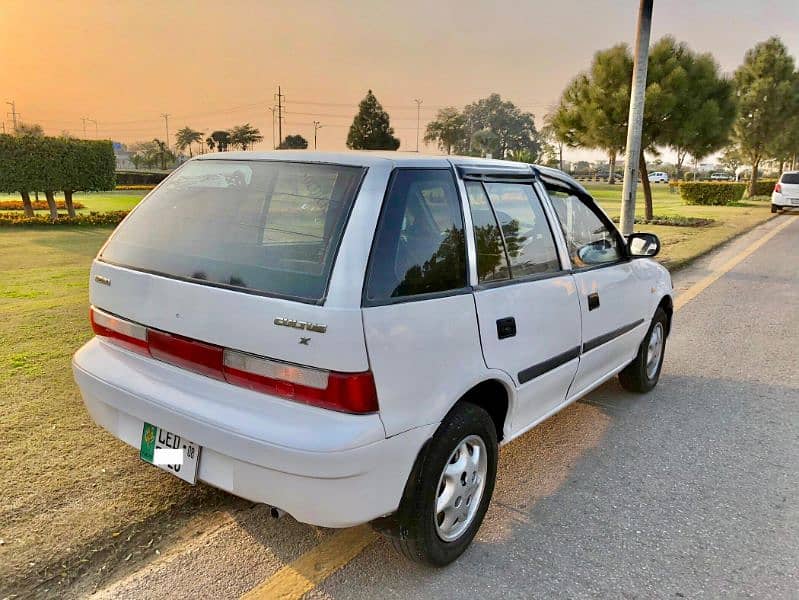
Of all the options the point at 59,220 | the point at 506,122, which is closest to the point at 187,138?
the point at 506,122

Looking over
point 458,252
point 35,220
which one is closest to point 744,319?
point 458,252

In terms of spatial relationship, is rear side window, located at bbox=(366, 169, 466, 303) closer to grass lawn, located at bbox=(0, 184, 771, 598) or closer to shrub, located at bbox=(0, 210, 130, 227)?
grass lawn, located at bbox=(0, 184, 771, 598)

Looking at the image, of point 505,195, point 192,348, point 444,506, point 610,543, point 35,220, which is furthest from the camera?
point 35,220

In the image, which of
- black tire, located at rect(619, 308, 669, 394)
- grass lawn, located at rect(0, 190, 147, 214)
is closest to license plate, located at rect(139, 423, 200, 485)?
black tire, located at rect(619, 308, 669, 394)

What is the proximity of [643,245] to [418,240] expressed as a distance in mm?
2372

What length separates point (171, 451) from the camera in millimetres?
2402

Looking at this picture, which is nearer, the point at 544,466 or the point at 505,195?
the point at 505,195

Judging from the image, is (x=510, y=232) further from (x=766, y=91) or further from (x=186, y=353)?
(x=766, y=91)

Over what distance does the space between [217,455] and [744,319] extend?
6700 millimetres

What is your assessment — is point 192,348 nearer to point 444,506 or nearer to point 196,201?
point 196,201

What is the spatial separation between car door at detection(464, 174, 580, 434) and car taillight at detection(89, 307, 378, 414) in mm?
714

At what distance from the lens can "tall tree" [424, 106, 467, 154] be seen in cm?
11044

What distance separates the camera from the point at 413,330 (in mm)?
2242

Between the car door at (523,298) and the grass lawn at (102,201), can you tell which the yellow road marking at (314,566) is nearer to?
the car door at (523,298)
